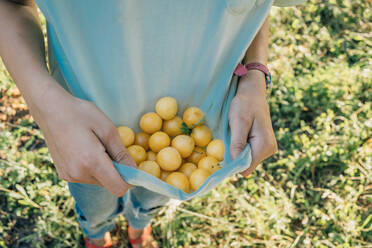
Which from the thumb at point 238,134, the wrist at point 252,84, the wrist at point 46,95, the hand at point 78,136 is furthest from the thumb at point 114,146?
the wrist at point 252,84

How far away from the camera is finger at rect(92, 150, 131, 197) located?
0.94m

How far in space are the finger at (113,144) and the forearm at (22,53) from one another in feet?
0.68

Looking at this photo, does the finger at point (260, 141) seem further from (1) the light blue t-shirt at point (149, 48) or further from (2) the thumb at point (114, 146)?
(2) the thumb at point (114, 146)

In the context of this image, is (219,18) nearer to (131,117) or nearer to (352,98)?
(131,117)

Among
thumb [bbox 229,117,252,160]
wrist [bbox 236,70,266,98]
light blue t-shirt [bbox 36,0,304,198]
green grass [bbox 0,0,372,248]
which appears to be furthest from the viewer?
green grass [bbox 0,0,372,248]

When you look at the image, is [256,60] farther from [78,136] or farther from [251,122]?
[78,136]

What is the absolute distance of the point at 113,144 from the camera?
990mm

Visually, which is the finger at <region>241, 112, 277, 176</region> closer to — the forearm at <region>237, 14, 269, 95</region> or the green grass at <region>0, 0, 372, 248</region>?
the forearm at <region>237, 14, 269, 95</region>

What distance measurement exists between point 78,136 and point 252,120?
2.02ft

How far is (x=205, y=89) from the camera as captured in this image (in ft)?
4.19

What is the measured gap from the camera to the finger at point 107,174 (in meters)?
0.94

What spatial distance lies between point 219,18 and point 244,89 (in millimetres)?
318

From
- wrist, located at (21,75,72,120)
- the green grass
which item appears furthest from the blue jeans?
wrist, located at (21,75,72,120)

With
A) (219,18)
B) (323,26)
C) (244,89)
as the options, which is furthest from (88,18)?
(323,26)
